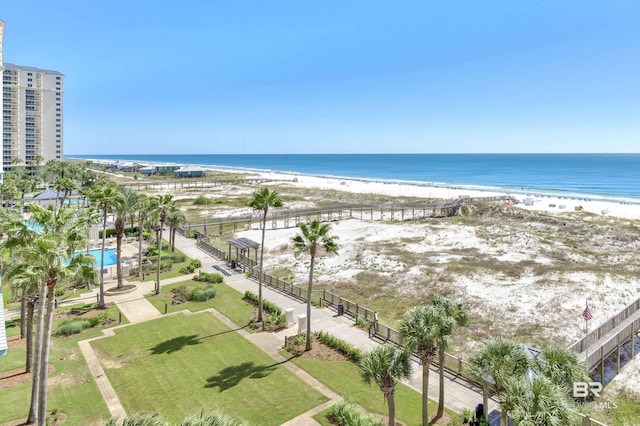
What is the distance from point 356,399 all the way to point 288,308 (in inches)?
406

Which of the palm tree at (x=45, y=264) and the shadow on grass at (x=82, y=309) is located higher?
the palm tree at (x=45, y=264)

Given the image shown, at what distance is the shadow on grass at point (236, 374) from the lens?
17.2m

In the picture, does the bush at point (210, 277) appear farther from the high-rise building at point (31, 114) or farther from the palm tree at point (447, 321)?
the high-rise building at point (31, 114)

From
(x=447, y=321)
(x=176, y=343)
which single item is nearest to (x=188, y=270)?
(x=176, y=343)

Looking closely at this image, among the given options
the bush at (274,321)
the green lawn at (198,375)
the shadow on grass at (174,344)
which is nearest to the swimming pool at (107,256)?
the green lawn at (198,375)

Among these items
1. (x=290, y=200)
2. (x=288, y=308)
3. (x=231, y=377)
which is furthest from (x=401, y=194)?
(x=231, y=377)

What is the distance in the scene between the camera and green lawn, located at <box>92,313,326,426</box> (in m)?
15.6

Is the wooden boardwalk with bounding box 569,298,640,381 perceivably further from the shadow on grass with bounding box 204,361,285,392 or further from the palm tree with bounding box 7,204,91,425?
the palm tree with bounding box 7,204,91,425

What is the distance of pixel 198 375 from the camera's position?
18.1 metres

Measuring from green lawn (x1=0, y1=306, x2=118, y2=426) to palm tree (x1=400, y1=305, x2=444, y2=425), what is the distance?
40.7 feet

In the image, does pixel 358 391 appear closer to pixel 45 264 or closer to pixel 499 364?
pixel 499 364

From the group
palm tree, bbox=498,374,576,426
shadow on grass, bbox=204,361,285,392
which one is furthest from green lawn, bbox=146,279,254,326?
palm tree, bbox=498,374,576,426

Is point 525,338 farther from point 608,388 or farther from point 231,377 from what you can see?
point 231,377

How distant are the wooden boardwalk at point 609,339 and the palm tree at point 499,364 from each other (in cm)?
686
